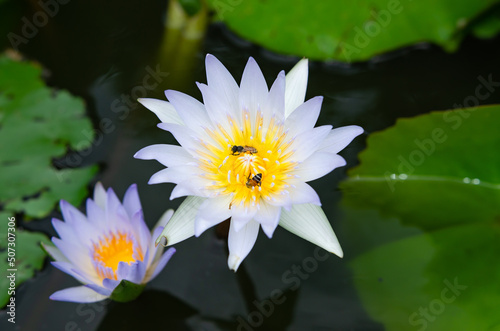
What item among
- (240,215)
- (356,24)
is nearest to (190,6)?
(356,24)

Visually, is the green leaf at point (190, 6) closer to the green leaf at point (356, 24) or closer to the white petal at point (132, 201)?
the green leaf at point (356, 24)

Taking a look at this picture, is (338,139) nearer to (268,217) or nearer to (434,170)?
(268,217)

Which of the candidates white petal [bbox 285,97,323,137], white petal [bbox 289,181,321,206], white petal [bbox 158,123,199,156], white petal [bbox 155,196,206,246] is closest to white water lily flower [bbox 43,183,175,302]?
white petal [bbox 155,196,206,246]

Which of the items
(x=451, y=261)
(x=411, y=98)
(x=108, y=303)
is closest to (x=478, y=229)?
(x=451, y=261)

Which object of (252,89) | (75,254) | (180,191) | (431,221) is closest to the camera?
(180,191)

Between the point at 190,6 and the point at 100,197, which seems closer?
the point at 100,197

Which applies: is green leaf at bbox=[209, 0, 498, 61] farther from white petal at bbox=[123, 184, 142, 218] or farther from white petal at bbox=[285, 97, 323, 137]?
white petal at bbox=[123, 184, 142, 218]
